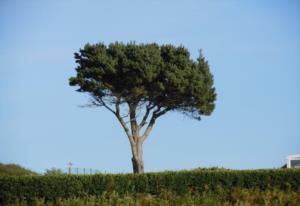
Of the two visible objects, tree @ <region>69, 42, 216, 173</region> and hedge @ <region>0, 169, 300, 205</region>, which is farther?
tree @ <region>69, 42, 216, 173</region>

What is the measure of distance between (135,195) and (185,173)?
228cm

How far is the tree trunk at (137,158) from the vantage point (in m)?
35.4

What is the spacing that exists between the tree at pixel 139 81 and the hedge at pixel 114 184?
1452cm

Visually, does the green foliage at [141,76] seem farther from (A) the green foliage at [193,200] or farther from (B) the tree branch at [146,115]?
(A) the green foliage at [193,200]

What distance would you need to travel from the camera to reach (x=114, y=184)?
20312 millimetres

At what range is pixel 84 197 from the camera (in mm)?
18797

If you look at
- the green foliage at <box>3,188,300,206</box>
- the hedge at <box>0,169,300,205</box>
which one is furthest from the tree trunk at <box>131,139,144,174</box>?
the green foliage at <box>3,188,300,206</box>

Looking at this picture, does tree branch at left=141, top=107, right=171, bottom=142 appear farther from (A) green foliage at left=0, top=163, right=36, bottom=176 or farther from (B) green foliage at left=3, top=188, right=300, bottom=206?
(B) green foliage at left=3, top=188, right=300, bottom=206

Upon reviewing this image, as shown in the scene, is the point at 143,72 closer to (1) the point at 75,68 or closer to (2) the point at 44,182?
(1) the point at 75,68

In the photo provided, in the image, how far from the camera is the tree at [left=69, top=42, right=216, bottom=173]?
3616cm

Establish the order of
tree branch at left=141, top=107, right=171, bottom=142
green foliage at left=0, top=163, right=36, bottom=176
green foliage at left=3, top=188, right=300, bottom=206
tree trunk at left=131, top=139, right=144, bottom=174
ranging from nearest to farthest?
green foliage at left=3, top=188, right=300, bottom=206 → green foliage at left=0, top=163, right=36, bottom=176 → tree trunk at left=131, top=139, right=144, bottom=174 → tree branch at left=141, top=107, right=171, bottom=142

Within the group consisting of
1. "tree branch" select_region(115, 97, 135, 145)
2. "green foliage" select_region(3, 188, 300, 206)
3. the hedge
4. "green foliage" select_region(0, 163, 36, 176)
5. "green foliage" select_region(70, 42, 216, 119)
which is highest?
"green foliage" select_region(70, 42, 216, 119)

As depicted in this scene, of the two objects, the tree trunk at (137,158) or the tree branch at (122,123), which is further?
the tree branch at (122,123)

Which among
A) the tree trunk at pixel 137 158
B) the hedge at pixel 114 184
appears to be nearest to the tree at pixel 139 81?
the tree trunk at pixel 137 158
